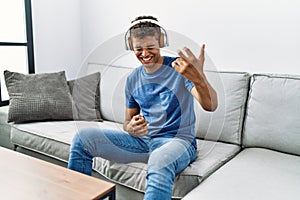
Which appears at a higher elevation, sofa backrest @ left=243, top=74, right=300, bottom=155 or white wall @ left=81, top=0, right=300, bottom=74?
white wall @ left=81, top=0, right=300, bottom=74

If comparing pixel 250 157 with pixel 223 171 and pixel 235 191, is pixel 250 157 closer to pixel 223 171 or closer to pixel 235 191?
pixel 223 171

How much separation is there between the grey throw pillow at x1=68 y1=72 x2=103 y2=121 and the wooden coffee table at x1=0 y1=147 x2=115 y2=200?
2.04ft

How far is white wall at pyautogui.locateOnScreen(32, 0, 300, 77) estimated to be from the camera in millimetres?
1745

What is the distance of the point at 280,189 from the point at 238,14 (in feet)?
3.80

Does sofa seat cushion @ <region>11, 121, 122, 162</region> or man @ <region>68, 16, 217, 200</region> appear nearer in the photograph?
man @ <region>68, 16, 217, 200</region>

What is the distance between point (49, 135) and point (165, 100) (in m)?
0.82

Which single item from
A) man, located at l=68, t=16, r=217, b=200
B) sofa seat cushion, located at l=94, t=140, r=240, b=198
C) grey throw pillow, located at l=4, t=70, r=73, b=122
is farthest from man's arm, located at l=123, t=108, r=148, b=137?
grey throw pillow, located at l=4, t=70, r=73, b=122

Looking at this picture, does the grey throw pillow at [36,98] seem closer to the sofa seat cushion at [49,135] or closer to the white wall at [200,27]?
the sofa seat cushion at [49,135]

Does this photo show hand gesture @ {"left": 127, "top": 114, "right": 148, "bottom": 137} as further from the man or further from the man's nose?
the man's nose

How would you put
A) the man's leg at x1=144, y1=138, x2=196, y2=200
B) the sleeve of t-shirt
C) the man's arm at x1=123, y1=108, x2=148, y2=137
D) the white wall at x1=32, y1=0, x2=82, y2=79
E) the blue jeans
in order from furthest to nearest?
1. the white wall at x1=32, y1=0, x2=82, y2=79
2. the sleeve of t-shirt
3. the man's arm at x1=123, y1=108, x2=148, y2=137
4. the blue jeans
5. the man's leg at x1=144, y1=138, x2=196, y2=200

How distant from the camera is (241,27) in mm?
1867

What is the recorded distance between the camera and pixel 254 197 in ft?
3.48

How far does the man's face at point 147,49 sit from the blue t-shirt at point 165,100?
0.25 ft

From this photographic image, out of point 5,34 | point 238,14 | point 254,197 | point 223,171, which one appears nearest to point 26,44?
point 5,34
